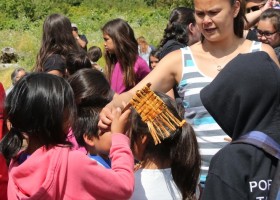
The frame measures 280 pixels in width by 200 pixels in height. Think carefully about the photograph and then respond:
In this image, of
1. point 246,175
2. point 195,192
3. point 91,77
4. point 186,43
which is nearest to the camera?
point 246,175

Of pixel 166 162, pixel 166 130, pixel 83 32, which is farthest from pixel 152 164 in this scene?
pixel 83 32

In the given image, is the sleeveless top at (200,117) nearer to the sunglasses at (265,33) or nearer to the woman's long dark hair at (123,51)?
the sunglasses at (265,33)

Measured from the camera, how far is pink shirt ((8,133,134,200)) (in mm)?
2387

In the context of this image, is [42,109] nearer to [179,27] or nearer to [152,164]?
[152,164]

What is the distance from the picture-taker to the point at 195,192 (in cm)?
292

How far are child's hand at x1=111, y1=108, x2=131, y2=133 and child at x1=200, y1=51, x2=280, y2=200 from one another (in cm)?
76

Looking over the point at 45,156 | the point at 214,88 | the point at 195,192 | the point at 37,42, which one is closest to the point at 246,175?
the point at 214,88

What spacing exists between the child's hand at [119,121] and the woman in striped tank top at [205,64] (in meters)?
0.38

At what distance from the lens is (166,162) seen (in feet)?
9.24

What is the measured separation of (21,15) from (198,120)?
103ft

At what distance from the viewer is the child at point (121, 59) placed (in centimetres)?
552

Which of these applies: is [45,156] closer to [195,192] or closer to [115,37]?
[195,192]

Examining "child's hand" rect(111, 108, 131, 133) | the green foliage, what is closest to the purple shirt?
"child's hand" rect(111, 108, 131, 133)

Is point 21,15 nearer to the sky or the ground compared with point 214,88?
nearer to the ground
